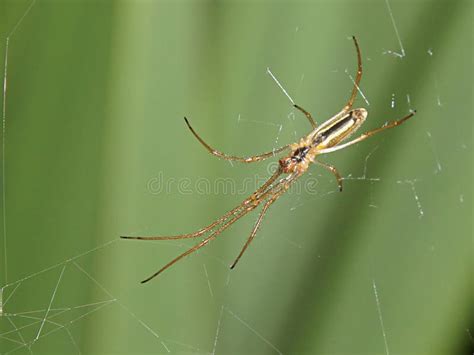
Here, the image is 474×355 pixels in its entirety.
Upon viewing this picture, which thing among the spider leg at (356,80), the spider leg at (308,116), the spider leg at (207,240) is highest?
the spider leg at (356,80)

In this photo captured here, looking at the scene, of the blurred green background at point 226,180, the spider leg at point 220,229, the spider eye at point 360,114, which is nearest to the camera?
the blurred green background at point 226,180

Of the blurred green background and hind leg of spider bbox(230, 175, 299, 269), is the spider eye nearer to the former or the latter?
the blurred green background

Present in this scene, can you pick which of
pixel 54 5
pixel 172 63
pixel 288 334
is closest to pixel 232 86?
pixel 172 63

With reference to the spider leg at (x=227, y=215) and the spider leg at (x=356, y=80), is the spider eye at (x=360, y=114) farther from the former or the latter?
the spider leg at (x=227, y=215)

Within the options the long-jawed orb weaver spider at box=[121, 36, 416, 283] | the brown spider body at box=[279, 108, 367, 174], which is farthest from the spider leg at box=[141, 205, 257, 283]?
the brown spider body at box=[279, 108, 367, 174]

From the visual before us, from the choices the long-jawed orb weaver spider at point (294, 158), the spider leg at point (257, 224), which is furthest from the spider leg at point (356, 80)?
the spider leg at point (257, 224)

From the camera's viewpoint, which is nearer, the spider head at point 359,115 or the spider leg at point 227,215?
the spider leg at point 227,215
